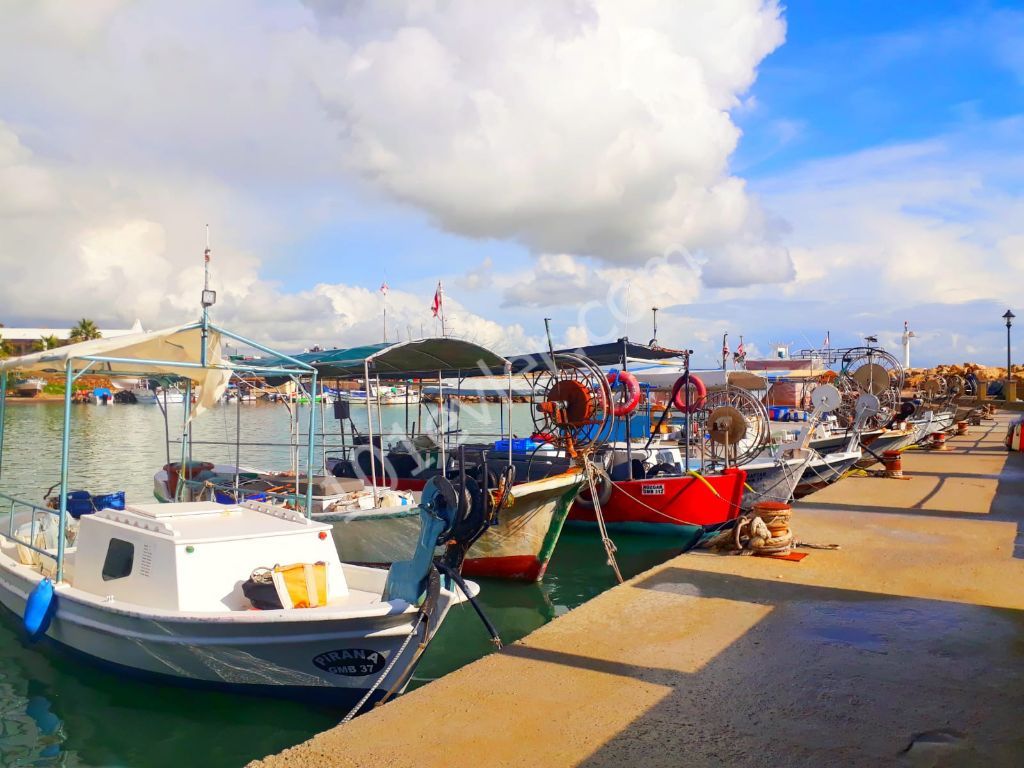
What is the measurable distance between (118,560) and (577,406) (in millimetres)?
7279

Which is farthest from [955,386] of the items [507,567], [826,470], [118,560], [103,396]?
[103,396]

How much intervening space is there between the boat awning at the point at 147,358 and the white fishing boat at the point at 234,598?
0.06 meters

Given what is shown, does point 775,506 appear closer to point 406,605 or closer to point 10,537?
point 406,605

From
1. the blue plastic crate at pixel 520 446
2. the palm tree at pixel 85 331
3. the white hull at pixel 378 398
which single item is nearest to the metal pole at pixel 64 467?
the white hull at pixel 378 398

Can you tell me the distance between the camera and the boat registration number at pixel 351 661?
22.9 feet

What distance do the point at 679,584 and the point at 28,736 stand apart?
6844 millimetres

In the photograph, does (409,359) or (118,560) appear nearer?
(118,560)

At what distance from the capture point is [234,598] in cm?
764

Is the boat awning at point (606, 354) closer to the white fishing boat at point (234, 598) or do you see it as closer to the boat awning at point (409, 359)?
the boat awning at point (409, 359)

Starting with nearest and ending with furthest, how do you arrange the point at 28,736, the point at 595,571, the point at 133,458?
the point at 28,736 < the point at 595,571 < the point at 133,458

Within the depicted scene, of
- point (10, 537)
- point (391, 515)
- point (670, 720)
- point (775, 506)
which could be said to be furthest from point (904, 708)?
point (10, 537)

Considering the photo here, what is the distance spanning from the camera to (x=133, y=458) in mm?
32062

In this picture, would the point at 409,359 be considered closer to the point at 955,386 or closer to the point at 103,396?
the point at 955,386

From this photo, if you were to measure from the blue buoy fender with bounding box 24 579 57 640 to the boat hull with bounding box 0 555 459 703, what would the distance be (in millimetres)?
618
